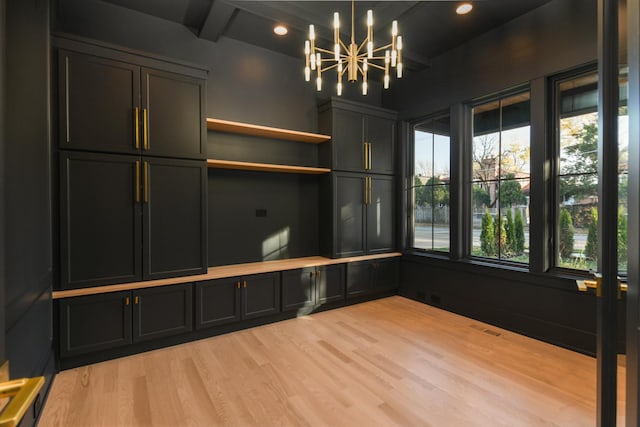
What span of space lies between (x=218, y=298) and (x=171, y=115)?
6.02 ft

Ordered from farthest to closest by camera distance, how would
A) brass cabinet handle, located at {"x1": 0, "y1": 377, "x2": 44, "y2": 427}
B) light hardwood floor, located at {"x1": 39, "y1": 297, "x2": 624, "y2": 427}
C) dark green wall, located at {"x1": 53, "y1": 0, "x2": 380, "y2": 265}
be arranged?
1. dark green wall, located at {"x1": 53, "y1": 0, "x2": 380, "y2": 265}
2. light hardwood floor, located at {"x1": 39, "y1": 297, "x2": 624, "y2": 427}
3. brass cabinet handle, located at {"x1": 0, "y1": 377, "x2": 44, "y2": 427}

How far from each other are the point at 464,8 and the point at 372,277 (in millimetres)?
3259

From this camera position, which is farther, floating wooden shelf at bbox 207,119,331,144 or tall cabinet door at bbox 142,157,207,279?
floating wooden shelf at bbox 207,119,331,144

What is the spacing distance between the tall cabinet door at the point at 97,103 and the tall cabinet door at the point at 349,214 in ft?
7.70

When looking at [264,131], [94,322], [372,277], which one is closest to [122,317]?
[94,322]

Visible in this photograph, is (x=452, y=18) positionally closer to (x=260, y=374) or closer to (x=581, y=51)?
(x=581, y=51)

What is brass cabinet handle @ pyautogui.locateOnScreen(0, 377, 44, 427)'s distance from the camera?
0.51m

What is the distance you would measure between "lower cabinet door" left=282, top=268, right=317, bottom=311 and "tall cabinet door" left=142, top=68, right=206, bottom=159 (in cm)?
165

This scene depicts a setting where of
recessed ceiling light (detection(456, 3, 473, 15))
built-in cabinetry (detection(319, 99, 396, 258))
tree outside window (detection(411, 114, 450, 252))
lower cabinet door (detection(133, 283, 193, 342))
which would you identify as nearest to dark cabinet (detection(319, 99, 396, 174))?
built-in cabinetry (detection(319, 99, 396, 258))

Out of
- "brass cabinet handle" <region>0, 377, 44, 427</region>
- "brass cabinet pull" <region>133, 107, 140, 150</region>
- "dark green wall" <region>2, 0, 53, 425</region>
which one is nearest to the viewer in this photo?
"brass cabinet handle" <region>0, 377, 44, 427</region>

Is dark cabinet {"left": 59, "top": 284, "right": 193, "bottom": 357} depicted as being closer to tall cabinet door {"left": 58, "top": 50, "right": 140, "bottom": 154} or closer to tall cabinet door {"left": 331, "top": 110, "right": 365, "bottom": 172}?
tall cabinet door {"left": 58, "top": 50, "right": 140, "bottom": 154}

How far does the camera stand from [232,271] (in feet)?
11.0

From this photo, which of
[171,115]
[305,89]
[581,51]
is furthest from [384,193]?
[171,115]

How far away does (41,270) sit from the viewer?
2018 millimetres
